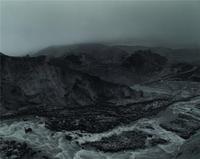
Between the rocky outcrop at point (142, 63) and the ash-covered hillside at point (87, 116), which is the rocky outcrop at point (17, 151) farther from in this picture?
the rocky outcrop at point (142, 63)

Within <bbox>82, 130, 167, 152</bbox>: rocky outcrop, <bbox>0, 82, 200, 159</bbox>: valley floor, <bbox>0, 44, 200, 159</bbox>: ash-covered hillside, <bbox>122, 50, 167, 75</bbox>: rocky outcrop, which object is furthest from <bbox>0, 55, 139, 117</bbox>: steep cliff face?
<bbox>122, 50, 167, 75</bbox>: rocky outcrop

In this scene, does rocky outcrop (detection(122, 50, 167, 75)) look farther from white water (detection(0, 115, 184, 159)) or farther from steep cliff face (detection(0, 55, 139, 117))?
white water (detection(0, 115, 184, 159))

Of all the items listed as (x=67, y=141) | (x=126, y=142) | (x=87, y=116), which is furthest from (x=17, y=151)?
(x=87, y=116)

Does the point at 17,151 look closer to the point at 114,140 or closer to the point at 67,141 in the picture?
the point at 67,141

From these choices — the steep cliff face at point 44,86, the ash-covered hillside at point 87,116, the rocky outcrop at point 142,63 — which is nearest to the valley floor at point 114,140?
the ash-covered hillside at point 87,116

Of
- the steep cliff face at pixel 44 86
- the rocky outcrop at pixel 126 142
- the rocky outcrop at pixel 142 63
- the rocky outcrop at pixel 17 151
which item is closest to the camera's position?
the rocky outcrop at pixel 17 151

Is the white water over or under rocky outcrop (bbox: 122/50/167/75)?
under

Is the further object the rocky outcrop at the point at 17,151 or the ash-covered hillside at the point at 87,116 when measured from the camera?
the ash-covered hillside at the point at 87,116

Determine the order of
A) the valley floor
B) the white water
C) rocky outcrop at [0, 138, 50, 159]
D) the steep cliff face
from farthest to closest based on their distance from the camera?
1. the steep cliff face
2. the white water
3. the valley floor
4. rocky outcrop at [0, 138, 50, 159]

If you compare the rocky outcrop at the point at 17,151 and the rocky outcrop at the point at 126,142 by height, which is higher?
the rocky outcrop at the point at 17,151
